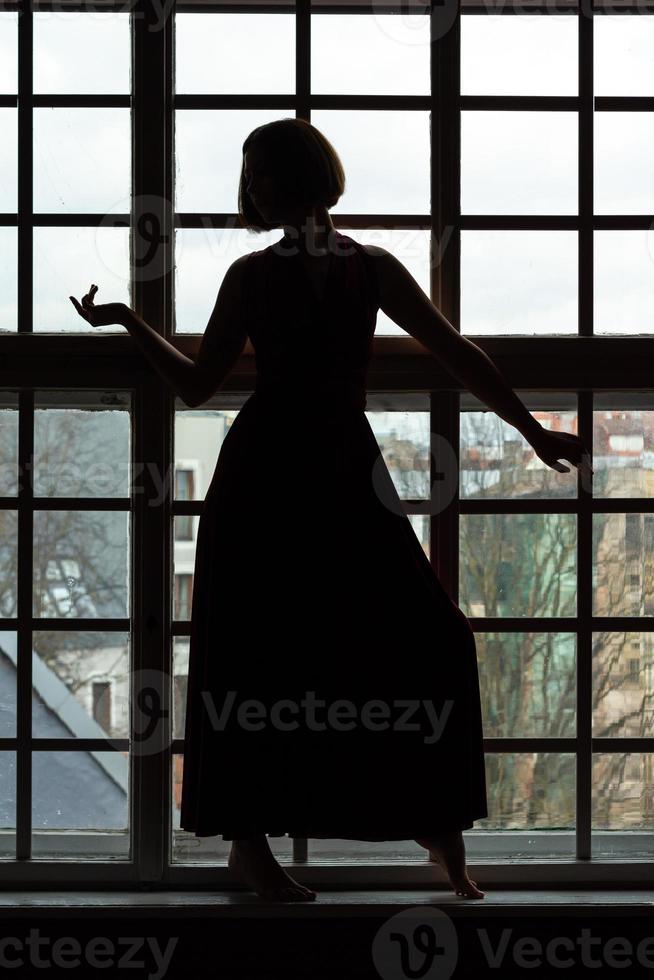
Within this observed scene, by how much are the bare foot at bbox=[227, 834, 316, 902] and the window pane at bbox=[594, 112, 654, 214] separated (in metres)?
1.43

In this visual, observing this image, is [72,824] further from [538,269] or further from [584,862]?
[538,269]

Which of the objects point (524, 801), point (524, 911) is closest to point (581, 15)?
point (524, 801)

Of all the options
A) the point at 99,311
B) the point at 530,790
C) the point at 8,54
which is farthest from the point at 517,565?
the point at 8,54

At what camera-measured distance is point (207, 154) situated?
1.95 meters

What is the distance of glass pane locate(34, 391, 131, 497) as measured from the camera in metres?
1.94

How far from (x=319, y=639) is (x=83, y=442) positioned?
0.64 meters

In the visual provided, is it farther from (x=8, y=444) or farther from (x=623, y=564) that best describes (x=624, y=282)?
(x=8, y=444)

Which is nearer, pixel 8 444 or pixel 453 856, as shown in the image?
pixel 453 856

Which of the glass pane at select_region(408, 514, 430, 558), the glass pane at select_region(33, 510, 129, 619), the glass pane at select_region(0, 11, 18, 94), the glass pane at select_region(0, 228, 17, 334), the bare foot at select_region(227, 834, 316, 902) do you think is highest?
the glass pane at select_region(0, 11, 18, 94)

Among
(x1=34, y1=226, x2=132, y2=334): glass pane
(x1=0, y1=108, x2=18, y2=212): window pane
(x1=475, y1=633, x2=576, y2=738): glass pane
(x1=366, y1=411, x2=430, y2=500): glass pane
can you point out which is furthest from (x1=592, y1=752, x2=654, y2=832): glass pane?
(x1=0, y1=108, x2=18, y2=212): window pane

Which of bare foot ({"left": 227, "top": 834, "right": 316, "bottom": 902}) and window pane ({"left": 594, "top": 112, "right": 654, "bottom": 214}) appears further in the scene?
window pane ({"left": 594, "top": 112, "right": 654, "bottom": 214})

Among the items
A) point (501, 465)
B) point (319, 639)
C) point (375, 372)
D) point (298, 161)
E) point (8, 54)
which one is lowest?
point (319, 639)

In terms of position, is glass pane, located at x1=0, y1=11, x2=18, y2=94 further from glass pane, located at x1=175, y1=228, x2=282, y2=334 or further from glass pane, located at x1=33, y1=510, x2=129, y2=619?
glass pane, located at x1=33, y1=510, x2=129, y2=619

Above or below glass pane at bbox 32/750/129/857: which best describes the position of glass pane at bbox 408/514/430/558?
above
